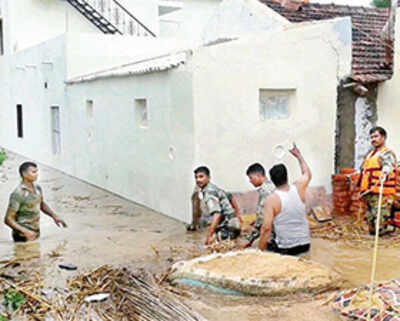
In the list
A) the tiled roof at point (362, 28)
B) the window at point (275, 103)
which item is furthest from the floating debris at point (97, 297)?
the tiled roof at point (362, 28)

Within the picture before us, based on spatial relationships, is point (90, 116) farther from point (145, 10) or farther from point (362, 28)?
point (145, 10)

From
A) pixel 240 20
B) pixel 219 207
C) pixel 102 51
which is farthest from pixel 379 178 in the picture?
pixel 102 51

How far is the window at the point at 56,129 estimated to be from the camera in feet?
55.4

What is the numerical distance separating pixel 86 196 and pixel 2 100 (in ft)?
43.8

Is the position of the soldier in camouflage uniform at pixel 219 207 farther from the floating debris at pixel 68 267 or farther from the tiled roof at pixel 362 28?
the tiled roof at pixel 362 28

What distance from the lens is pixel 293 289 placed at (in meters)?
5.56

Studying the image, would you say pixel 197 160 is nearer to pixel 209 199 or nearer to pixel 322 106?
pixel 209 199

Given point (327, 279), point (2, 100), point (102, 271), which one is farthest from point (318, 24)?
point (2, 100)

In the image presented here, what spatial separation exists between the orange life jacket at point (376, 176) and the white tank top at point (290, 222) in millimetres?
1731

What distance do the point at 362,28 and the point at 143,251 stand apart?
7.49 meters

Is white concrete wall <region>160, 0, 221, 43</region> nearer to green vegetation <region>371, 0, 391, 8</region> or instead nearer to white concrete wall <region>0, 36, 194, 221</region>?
white concrete wall <region>0, 36, 194, 221</region>

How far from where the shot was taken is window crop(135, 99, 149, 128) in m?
10.9

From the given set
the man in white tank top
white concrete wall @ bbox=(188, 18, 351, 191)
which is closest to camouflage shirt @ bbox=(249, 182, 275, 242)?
the man in white tank top

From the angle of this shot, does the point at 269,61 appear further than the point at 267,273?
Yes
